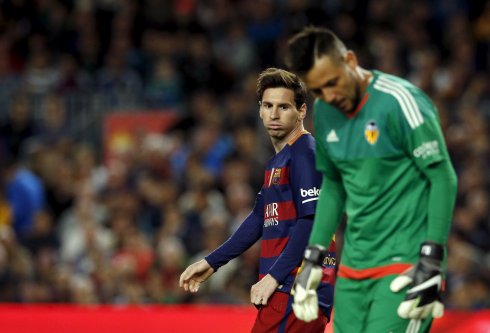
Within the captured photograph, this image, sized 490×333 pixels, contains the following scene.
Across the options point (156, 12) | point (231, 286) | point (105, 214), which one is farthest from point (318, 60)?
point (156, 12)

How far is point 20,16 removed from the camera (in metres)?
16.1

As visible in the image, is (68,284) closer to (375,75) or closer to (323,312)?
(323,312)

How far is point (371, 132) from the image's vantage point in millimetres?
4383

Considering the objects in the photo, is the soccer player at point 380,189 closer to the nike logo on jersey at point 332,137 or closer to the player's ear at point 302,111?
the nike logo on jersey at point 332,137

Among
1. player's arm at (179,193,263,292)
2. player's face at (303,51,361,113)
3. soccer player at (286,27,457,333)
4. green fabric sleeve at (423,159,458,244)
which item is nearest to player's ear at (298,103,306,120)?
player's arm at (179,193,263,292)

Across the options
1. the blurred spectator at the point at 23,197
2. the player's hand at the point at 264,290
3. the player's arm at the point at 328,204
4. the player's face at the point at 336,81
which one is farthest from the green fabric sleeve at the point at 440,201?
the blurred spectator at the point at 23,197

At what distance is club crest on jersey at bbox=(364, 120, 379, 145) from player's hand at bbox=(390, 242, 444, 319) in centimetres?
49

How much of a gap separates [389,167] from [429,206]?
0.86ft

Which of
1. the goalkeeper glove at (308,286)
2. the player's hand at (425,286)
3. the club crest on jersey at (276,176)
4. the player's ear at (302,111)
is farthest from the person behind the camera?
the player's ear at (302,111)

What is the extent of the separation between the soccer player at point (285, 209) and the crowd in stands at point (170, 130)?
456 cm

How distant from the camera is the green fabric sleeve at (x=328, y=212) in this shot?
4.67 meters

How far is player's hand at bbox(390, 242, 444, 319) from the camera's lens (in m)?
4.09

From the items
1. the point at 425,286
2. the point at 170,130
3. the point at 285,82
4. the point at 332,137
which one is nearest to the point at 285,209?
the point at 285,82

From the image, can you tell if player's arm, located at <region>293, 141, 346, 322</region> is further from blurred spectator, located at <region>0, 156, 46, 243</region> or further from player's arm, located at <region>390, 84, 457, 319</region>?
blurred spectator, located at <region>0, 156, 46, 243</region>
